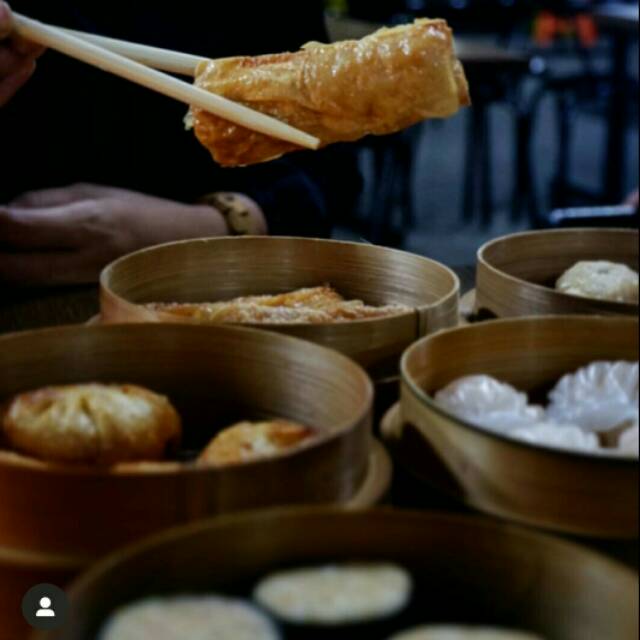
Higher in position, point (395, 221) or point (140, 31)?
point (140, 31)

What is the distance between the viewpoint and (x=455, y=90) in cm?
164

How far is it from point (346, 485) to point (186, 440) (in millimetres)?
380

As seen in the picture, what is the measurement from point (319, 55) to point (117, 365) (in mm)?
602

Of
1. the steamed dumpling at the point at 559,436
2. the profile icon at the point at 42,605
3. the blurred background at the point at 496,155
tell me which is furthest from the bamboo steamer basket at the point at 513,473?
the blurred background at the point at 496,155

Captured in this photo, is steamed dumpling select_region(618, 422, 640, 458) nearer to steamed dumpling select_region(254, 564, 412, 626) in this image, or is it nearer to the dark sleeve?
steamed dumpling select_region(254, 564, 412, 626)

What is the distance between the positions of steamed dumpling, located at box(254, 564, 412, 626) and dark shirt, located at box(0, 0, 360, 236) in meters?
1.92

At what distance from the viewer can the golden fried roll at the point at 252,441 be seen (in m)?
1.15

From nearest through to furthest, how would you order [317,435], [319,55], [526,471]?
1. [526,471]
2. [317,435]
3. [319,55]

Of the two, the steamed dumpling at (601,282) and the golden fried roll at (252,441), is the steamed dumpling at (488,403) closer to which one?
the golden fried roll at (252,441)

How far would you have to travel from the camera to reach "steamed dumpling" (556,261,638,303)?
1.89 metres

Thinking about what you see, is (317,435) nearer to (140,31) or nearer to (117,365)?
(117,365)

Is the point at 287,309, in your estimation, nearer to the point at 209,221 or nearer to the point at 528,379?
the point at 528,379

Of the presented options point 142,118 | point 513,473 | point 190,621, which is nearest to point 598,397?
point 513,473

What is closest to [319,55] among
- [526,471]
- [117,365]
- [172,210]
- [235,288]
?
[235,288]
